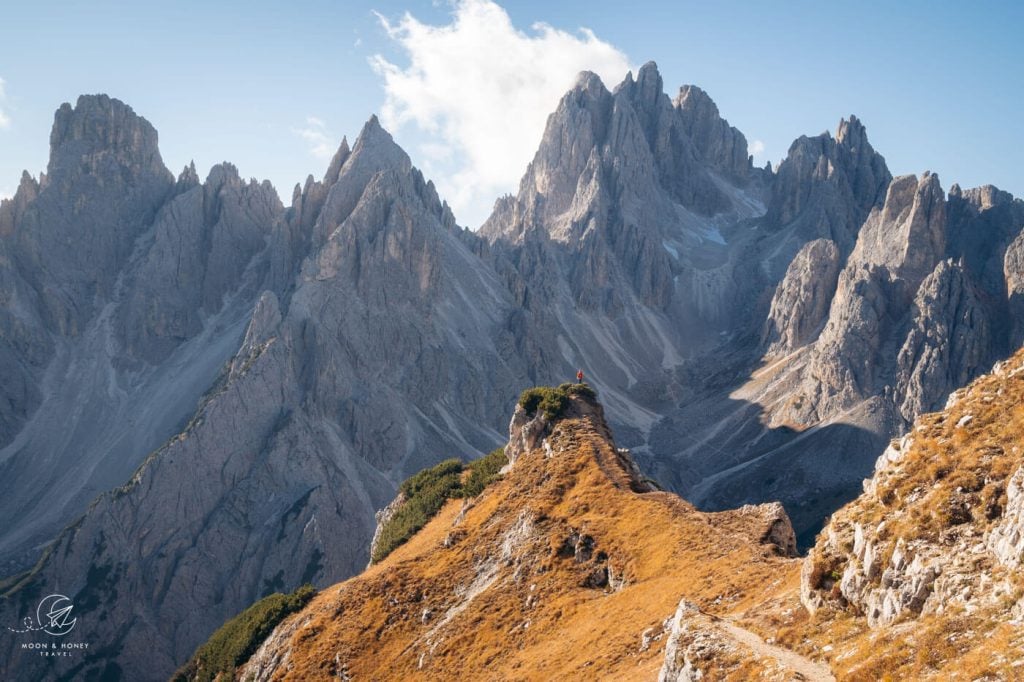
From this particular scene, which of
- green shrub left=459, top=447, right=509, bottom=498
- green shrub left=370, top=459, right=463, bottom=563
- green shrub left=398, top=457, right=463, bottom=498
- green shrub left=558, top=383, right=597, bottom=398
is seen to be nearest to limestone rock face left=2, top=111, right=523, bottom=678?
green shrub left=398, top=457, right=463, bottom=498

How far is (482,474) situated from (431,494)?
3900 millimetres

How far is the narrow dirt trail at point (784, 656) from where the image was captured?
18828 millimetres

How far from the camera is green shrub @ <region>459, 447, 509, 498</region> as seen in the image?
48.8 metres

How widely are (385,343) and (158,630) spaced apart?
7091cm

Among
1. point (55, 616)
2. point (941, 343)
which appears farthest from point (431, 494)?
point (941, 343)

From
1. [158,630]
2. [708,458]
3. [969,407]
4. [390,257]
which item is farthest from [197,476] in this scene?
[969,407]

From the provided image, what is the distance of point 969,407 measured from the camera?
21.8 m

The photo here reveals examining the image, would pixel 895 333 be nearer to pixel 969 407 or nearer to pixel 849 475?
pixel 849 475

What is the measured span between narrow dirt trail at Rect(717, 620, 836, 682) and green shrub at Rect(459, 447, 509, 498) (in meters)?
26.3

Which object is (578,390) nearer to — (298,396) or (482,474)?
(482,474)

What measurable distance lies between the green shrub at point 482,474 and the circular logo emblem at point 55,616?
308 feet

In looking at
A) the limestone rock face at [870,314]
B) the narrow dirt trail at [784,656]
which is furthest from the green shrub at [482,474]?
the limestone rock face at [870,314]

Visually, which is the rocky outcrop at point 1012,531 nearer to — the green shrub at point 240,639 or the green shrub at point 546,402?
the green shrub at point 546,402

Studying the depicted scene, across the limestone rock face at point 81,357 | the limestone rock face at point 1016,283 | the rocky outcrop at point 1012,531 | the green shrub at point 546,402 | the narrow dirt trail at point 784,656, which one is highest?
the limestone rock face at point 81,357
